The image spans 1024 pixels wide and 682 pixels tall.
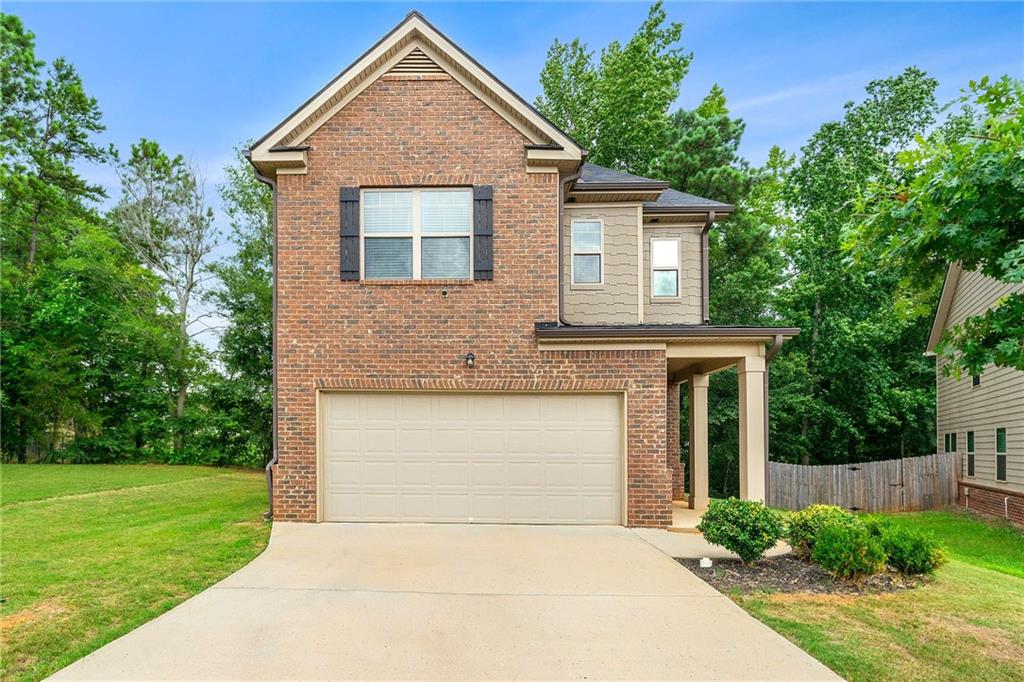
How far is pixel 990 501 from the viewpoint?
14.8 meters

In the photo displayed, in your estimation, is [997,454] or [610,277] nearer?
[610,277]

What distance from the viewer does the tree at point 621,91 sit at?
22156 millimetres

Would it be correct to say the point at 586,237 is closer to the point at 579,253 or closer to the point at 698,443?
the point at 579,253

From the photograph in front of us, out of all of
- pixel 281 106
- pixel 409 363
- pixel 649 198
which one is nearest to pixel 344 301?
pixel 409 363

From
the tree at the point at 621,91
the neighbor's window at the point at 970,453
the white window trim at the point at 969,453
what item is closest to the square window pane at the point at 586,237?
the tree at the point at 621,91

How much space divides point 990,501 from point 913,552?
11329 mm

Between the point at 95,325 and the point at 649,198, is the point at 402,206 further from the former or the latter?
the point at 95,325

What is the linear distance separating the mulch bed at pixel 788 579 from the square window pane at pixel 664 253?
647cm

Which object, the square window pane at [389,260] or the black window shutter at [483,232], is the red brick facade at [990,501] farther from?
the square window pane at [389,260]

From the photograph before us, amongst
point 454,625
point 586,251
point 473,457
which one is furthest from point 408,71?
point 454,625

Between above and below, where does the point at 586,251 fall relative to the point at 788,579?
above

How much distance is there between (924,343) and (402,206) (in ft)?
69.1

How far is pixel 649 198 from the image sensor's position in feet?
36.7

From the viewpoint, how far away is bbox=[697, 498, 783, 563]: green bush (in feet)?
22.3
